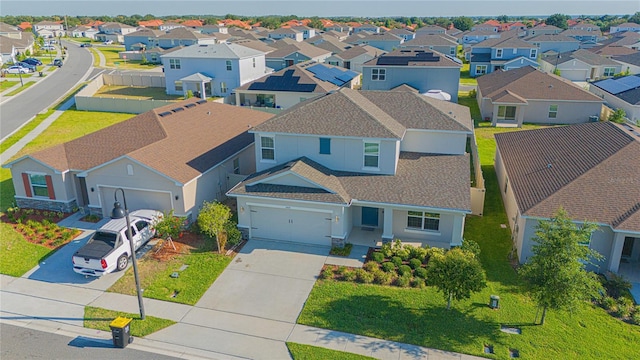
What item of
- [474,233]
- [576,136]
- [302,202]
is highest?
[576,136]

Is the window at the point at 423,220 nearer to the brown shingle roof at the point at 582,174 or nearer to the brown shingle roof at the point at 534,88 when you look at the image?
the brown shingle roof at the point at 582,174

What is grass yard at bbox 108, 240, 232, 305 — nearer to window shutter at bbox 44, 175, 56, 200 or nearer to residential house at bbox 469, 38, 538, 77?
window shutter at bbox 44, 175, 56, 200

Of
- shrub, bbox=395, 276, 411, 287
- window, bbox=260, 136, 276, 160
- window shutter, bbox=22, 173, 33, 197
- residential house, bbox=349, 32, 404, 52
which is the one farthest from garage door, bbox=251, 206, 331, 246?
residential house, bbox=349, 32, 404, 52

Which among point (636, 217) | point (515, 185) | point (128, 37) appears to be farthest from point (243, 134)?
point (128, 37)

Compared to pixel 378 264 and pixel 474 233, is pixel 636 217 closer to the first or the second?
pixel 474 233

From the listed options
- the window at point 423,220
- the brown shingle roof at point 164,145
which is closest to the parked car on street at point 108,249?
the brown shingle roof at point 164,145

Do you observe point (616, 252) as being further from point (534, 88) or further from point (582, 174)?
point (534, 88)
